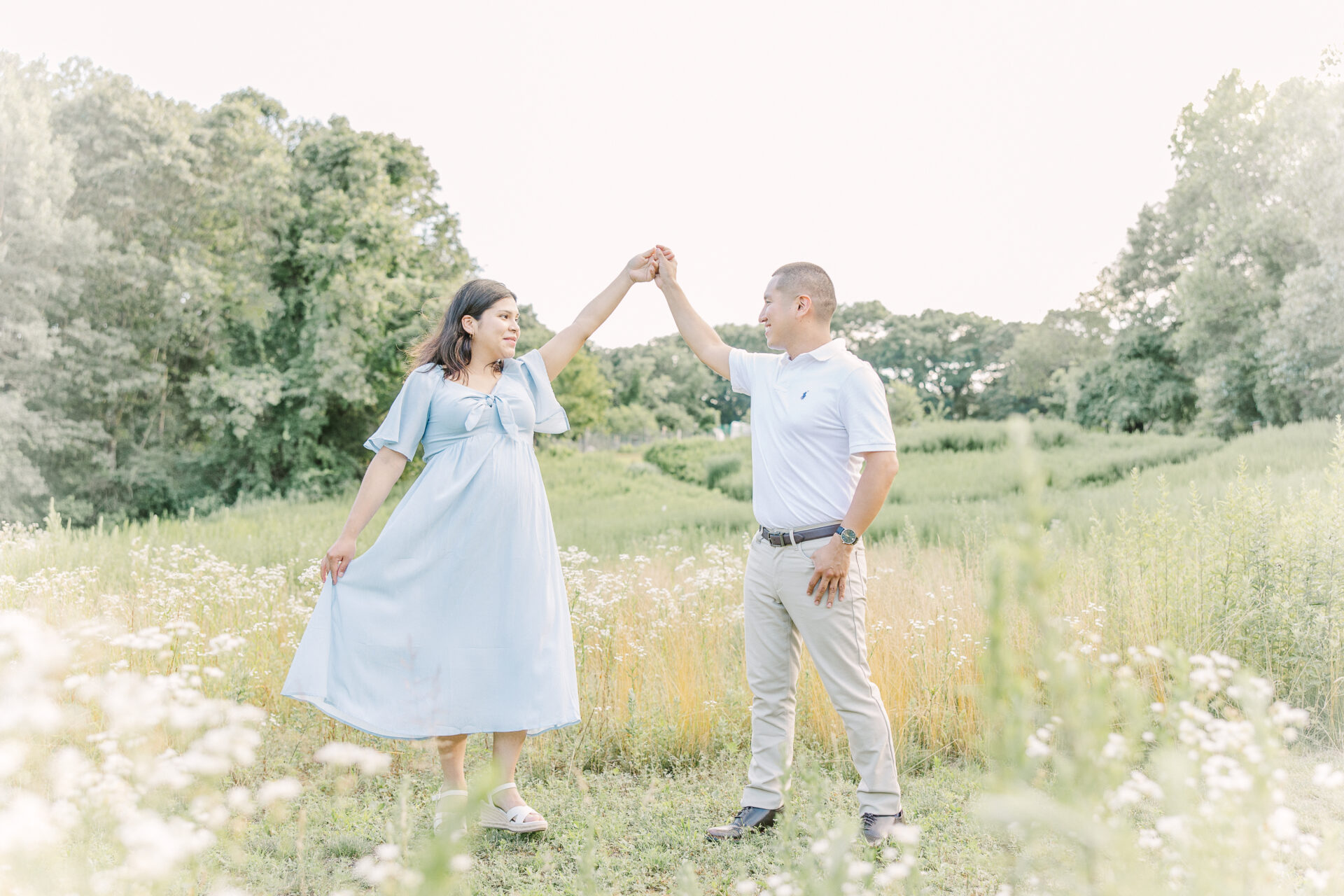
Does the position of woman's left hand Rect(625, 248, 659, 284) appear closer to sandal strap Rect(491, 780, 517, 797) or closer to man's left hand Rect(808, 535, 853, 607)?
man's left hand Rect(808, 535, 853, 607)

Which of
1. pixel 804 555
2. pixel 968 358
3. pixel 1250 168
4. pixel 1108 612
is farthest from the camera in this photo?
pixel 968 358

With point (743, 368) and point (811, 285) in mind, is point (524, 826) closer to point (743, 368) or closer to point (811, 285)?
point (743, 368)

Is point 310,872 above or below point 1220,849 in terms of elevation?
below

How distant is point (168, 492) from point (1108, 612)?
2573 cm

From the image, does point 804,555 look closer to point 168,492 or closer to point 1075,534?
point 1075,534

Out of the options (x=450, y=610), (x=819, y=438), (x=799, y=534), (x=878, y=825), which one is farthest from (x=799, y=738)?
(x=450, y=610)

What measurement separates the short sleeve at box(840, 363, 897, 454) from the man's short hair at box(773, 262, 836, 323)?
375mm

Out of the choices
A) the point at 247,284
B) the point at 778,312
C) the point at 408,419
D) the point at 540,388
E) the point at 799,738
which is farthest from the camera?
the point at 247,284

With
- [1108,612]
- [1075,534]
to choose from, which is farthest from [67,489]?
[1108,612]

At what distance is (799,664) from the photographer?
3.89 m

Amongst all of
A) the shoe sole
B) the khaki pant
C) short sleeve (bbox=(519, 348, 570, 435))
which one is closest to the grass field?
the shoe sole

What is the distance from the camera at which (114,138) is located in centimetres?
2309

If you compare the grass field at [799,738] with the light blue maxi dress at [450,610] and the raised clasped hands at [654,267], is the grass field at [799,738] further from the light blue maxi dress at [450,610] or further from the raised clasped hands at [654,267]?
the raised clasped hands at [654,267]

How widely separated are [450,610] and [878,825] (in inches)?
76.6
